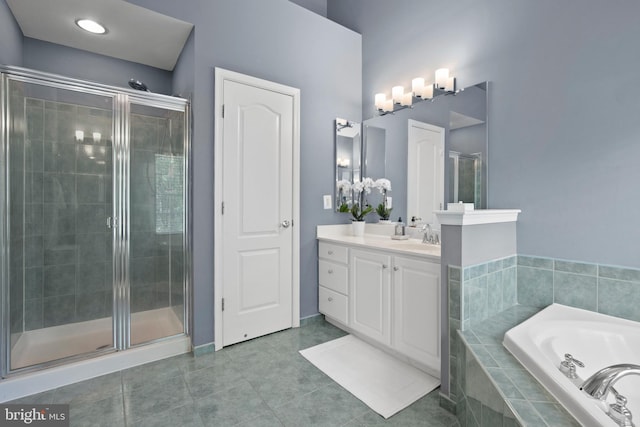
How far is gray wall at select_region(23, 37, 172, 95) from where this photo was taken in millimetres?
2531

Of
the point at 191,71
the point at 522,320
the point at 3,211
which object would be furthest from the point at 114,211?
the point at 522,320

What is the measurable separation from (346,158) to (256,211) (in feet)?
3.68

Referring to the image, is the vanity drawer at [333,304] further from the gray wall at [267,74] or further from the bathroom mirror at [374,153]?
the bathroom mirror at [374,153]

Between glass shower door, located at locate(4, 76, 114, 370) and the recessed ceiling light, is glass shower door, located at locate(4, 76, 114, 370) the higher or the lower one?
the lower one

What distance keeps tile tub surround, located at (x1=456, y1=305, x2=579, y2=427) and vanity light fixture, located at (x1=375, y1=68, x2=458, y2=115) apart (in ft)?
5.63

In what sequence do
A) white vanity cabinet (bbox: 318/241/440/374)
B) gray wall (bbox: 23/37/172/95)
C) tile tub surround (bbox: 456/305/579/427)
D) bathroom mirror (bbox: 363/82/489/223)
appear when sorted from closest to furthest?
tile tub surround (bbox: 456/305/579/427) < white vanity cabinet (bbox: 318/241/440/374) < bathroom mirror (bbox: 363/82/489/223) < gray wall (bbox: 23/37/172/95)

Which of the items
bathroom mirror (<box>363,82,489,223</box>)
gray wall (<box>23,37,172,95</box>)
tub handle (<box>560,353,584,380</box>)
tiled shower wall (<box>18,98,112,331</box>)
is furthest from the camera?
gray wall (<box>23,37,172,95</box>)

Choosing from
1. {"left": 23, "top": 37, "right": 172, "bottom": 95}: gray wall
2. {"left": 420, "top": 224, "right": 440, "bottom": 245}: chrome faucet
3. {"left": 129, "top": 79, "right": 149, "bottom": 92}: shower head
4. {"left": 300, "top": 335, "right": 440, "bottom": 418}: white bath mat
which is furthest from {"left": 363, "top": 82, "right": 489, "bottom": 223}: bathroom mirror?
{"left": 23, "top": 37, "right": 172, "bottom": 95}: gray wall

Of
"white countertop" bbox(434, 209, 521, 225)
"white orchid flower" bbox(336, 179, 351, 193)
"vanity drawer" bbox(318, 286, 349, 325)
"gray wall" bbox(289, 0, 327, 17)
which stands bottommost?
"vanity drawer" bbox(318, 286, 349, 325)

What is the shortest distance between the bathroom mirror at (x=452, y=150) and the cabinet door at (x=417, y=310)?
2.18 feet

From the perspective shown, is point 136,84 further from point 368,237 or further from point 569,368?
point 569,368

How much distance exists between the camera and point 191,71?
2.34 m

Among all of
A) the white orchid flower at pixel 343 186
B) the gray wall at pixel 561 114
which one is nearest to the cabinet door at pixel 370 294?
the white orchid flower at pixel 343 186

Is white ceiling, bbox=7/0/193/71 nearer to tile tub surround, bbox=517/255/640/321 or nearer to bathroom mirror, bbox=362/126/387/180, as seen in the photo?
bathroom mirror, bbox=362/126/387/180
